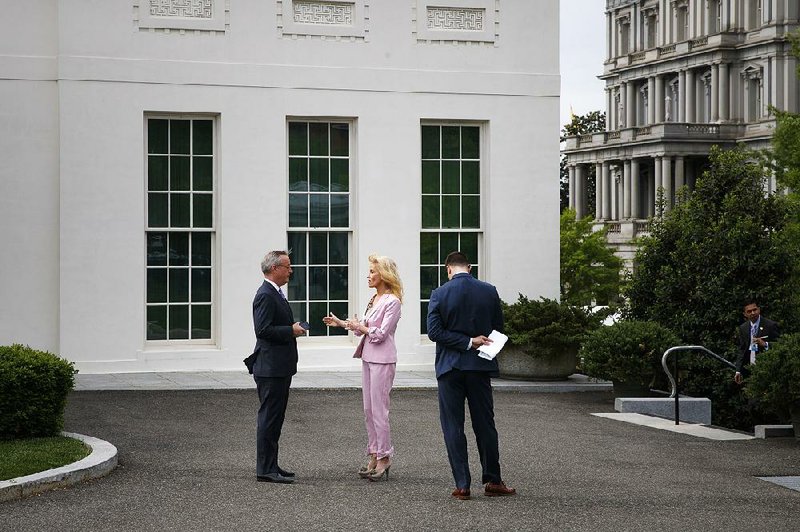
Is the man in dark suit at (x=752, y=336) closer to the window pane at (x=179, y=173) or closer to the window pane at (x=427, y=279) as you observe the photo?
the window pane at (x=427, y=279)

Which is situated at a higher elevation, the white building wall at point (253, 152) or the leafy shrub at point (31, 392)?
the white building wall at point (253, 152)

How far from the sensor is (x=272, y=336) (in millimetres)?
10719

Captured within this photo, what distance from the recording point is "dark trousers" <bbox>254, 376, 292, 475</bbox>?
35.4 ft

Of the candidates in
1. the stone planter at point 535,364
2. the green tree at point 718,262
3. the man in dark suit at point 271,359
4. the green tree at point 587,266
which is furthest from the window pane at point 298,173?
the green tree at point 587,266

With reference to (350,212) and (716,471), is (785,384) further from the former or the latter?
(350,212)

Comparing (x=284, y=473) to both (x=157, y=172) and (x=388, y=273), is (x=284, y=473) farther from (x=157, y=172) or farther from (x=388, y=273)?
(x=157, y=172)

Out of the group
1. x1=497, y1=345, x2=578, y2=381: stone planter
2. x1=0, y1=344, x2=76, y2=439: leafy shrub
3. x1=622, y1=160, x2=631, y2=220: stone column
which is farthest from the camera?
x1=622, y1=160, x2=631, y2=220: stone column

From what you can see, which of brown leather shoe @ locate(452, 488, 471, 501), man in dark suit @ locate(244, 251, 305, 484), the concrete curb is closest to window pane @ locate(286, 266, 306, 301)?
the concrete curb

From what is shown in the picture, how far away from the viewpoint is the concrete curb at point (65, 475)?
1003 cm

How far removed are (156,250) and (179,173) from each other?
1.26m

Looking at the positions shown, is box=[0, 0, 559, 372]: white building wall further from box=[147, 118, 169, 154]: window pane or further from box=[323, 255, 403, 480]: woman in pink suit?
box=[323, 255, 403, 480]: woman in pink suit

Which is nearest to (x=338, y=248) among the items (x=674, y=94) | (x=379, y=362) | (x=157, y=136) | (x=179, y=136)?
(x=179, y=136)

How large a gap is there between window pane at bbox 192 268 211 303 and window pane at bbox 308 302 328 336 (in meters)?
1.67

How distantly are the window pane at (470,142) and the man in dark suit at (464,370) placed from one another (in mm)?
11325
